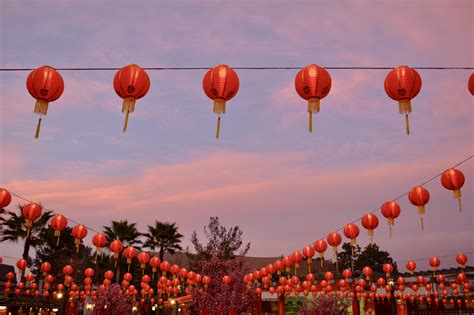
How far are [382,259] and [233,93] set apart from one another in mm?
62268

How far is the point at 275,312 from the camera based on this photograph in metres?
36.6

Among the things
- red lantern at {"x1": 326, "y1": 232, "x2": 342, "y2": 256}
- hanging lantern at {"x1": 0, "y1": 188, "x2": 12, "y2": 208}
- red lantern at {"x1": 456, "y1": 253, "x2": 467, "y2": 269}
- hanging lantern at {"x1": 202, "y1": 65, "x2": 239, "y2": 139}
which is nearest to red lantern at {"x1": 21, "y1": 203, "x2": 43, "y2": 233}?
hanging lantern at {"x1": 0, "y1": 188, "x2": 12, "y2": 208}

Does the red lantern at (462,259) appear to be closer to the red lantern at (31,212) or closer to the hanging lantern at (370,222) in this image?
the hanging lantern at (370,222)

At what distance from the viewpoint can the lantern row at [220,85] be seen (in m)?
6.11

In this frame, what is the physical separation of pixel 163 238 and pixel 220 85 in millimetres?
28914

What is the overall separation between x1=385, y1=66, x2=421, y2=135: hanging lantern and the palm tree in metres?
29.4

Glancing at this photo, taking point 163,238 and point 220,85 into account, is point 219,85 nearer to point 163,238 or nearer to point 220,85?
point 220,85

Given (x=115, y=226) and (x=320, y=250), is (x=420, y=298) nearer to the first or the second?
(x=320, y=250)

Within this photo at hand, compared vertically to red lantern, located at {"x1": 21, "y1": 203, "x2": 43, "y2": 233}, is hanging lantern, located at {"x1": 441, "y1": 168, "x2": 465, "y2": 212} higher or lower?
higher

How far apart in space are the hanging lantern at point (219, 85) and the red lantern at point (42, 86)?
2171 mm

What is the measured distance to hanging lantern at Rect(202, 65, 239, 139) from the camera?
6.26 meters

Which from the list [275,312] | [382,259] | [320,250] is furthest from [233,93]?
[382,259]

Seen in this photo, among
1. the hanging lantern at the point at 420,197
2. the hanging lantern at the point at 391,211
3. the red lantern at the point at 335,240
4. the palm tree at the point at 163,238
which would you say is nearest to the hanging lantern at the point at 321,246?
the red lantern at the point at 335,240

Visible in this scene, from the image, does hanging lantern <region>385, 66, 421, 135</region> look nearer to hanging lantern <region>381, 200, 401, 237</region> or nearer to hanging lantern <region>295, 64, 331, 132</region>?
hanging lantern <region>295, 64, 331, 132</region>
